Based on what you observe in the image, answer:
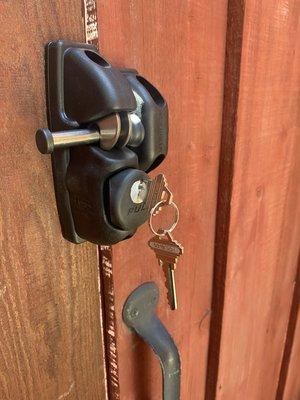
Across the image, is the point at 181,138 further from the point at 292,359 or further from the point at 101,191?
the point at 292,359

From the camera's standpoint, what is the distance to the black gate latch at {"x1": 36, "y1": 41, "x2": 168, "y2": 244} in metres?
0.29

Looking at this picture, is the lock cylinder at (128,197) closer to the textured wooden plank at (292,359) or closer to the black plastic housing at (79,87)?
the black plastic housing at (79,87)

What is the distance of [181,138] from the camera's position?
0.45m

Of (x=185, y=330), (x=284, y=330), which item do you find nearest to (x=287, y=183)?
(x=185, y=330)

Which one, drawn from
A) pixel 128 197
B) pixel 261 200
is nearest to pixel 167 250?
pixel 128 197

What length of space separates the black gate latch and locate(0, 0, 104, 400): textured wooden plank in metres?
0.02

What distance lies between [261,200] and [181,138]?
25 cm

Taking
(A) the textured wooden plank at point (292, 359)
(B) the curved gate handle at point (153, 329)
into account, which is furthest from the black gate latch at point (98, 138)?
(A) the textured wooden plank at point (292, 359)

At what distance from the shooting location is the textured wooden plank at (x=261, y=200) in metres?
0.51

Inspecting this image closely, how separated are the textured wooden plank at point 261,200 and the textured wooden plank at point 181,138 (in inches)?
1.4

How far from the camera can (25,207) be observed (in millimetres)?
323

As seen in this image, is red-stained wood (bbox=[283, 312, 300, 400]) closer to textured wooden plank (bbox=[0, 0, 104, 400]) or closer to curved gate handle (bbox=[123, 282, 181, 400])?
curved gate handle (bbox=[123, 282, 181, 400])

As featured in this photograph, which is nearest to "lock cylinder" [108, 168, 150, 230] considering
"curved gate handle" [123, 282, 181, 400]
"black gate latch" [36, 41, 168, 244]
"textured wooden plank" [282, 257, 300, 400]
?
"black gate latch" [36, 41, 168, 244]

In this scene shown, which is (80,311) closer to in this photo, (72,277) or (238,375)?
(72,277)
